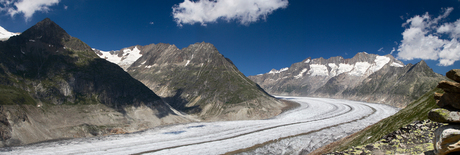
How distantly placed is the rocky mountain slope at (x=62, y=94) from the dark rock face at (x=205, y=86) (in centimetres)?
2540

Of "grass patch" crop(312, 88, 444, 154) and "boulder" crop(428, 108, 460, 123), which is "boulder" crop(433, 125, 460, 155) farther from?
"grass patch" crop(312, 88, 444, 154)

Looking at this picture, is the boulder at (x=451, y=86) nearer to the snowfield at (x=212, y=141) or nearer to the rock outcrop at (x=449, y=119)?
the rock outcrop at (x=449, y=119)

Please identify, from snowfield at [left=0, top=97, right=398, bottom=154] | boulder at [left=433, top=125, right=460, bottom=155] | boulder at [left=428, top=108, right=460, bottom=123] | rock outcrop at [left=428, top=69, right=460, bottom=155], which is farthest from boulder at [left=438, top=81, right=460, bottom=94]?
snowfield at [left=0, top=97, right=398, bottom=154]

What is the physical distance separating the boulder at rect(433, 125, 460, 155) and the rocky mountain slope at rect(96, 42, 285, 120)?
8777cm

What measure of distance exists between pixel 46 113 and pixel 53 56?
101ft

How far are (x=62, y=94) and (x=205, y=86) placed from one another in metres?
68.9

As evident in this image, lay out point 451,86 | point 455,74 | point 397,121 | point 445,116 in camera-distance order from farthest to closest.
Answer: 1. point 397,121
2. point 451,86
3. point 455,74
4. point 445,116

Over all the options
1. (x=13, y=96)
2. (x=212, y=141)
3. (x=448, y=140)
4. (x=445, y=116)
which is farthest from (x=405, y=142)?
(x=13, y=96)

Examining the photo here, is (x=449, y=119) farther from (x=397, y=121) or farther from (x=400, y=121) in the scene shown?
(x=397, y=121)

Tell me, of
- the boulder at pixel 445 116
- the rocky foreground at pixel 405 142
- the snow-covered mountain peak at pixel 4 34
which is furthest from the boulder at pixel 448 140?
the snow-covered mountain peak at pixel 4 34

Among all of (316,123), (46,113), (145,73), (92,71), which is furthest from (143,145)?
(145,73)

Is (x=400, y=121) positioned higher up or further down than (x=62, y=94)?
further down

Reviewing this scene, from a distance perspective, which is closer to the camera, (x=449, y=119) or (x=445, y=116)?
(x=449, y=119)

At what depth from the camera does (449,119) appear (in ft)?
32.8
